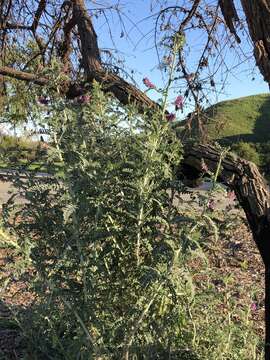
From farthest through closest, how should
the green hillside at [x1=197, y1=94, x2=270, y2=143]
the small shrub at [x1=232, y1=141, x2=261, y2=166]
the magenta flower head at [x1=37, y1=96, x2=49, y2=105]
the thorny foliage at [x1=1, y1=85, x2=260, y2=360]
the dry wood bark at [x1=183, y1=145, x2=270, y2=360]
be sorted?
the green hillside at [x1=197, y1=94, x2=270, y2=143] < the small shrub at [x1=232, y1=141, x2=261, y2=166] < the dry wood bark at [x1=183, y1=145, x2=270, y2=360] < the magenta flower head at [x1=37, y1=96, x2=49, y2=105] < the thorny foliage at [x1=1, y1=85, x2=260, y2=360]

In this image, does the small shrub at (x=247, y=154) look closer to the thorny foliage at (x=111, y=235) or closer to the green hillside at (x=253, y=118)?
the thorny foliage at (x=111, y=235)

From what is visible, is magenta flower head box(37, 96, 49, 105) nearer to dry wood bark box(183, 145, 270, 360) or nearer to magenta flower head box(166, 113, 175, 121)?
magenta flower head box(166, 113, 175, 121)

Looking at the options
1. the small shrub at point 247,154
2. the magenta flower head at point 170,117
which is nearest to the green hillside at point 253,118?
the small shrub at point 247,154

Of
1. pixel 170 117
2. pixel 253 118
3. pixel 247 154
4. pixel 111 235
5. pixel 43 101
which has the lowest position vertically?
pixel 111 235

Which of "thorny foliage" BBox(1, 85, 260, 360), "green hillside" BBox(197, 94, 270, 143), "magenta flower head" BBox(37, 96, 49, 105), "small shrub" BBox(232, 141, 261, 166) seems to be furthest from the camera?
"green hillside" BBox(197, 94, 270, 143)

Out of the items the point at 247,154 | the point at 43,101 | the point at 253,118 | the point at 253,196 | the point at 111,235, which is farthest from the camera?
the point at 253,118

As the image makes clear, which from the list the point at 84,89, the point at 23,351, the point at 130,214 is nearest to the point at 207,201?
the point at 130,214

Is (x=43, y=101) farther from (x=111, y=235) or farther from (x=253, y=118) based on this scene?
(x=253, y=118)

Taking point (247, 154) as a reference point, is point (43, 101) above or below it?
below

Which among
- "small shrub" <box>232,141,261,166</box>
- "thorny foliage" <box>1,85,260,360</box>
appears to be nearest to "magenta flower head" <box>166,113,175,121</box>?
"thorny foliage" <box>1,85,260,360</box>

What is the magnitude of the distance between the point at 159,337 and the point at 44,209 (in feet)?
2.92

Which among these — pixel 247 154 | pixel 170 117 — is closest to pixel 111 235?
pixel 170 117

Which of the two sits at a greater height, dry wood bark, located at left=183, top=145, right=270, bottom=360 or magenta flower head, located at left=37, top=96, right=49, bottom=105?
magenta flower head, located at left=37, top=96, right=49, bottom=105

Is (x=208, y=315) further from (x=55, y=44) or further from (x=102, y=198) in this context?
(x=55, y=44)
